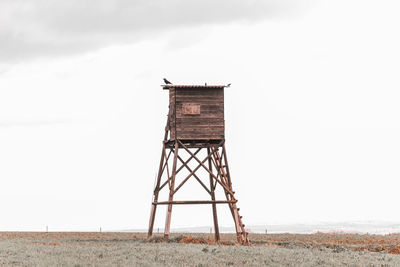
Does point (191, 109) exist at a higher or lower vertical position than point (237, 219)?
higher

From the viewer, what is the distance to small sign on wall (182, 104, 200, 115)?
3478 cm

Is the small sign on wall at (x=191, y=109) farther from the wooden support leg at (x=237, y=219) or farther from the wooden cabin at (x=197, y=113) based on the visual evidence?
the wooden support leg at (x=237, y=219)

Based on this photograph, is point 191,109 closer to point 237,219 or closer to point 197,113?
point 197,113

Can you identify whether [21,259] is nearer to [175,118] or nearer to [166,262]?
[166,262]

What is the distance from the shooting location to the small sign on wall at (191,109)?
3478cm

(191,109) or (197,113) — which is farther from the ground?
(191,109)

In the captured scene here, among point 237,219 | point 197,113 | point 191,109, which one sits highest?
point 191,109

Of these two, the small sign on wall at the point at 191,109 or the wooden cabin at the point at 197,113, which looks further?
the small sign on wall at the point at 191,109

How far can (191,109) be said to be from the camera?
3491 centimetres

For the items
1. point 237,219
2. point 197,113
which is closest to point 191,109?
point 197,113

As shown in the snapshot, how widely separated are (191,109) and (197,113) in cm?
50

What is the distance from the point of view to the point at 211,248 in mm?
27156

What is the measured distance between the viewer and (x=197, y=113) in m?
34.9

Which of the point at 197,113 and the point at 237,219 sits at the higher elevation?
the point at 197,113
